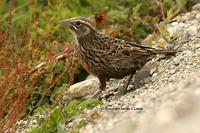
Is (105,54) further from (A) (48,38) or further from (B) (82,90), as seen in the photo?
(A) (48,38)

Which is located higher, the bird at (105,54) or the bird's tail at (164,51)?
the bird at (105,54)

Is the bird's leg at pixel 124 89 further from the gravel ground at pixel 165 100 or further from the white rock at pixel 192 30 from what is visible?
the white rock at pixel 192 30

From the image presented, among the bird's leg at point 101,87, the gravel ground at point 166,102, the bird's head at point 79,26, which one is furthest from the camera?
the bird's head at point 79,26

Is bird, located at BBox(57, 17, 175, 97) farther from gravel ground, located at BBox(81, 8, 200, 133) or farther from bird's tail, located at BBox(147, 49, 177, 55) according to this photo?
gravel ground, located at BBox(81, 8, 200, 133)

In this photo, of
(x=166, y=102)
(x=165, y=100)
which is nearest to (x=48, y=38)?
(x=165, y=100)

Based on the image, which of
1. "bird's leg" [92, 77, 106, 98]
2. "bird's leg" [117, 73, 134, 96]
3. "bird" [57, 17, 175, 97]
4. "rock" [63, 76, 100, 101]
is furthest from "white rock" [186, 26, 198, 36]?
"bird's leg" [92, 77, 106, 98]

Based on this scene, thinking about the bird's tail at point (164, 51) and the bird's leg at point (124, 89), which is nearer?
the bird's leg at point (124, 89)

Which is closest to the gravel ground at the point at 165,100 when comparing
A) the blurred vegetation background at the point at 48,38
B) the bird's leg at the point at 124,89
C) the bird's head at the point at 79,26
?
the bird's leg at the point at 124,89
